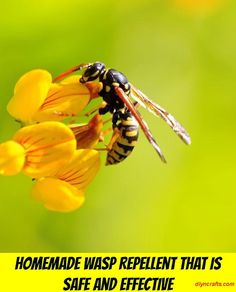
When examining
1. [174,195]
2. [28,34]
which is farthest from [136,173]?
[28,34]

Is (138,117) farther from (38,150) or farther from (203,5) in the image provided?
(203,5)

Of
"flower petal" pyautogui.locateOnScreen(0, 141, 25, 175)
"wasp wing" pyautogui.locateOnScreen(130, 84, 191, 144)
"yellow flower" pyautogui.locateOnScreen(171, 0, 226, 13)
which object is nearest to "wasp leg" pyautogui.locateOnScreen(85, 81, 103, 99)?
"wasp wing" pyautogui.locateOnScreen(130, 84, 191, 144)

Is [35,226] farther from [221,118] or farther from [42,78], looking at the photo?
[221,118]

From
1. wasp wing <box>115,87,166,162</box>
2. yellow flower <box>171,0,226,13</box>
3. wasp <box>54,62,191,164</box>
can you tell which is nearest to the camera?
wasp wing <box>115,87,166,162</box>

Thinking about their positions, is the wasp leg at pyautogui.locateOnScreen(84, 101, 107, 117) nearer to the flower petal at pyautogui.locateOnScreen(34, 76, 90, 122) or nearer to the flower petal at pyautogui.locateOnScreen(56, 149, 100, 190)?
the flower petal at pyautogui.locateOnScreen(34, 76, 90, 122)

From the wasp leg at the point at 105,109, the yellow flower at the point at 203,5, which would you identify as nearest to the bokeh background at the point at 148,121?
the yellow flower at the point at 203,5

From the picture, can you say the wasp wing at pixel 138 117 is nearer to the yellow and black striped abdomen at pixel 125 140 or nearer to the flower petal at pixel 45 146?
the yellow and black striped abdomen at pixel 125 140
